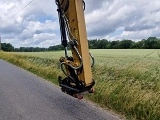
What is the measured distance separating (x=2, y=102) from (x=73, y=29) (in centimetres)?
288

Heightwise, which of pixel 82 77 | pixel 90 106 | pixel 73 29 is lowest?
pixel 90 106

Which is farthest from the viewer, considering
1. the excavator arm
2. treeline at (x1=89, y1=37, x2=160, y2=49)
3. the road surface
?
treeline at (x1=89, y1=37, x2=160, y2=49)

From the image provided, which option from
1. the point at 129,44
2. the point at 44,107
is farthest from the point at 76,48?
the point at 129,44

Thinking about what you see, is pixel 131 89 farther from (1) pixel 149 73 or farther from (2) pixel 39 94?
(2) pixel 39 94

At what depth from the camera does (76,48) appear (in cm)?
664

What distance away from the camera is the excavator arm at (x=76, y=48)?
6.53 meters

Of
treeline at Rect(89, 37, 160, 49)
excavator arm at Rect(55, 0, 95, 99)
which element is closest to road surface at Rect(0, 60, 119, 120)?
excavator arm at Rect(55, 0, 95, 99)

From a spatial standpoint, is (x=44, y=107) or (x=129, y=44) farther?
(x=129, y=44)

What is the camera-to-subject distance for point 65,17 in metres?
7.00

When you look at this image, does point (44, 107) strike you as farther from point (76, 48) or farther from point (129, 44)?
point (129, 44)

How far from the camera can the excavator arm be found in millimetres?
6527

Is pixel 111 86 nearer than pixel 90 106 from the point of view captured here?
No

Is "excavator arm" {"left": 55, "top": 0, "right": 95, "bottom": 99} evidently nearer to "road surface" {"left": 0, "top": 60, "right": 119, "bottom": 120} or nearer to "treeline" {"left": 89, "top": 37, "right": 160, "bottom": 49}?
"road surface" {"left": 0, "top": 60, "right": 119, "bottom": 120}

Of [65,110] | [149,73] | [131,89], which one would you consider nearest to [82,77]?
[65,110]
